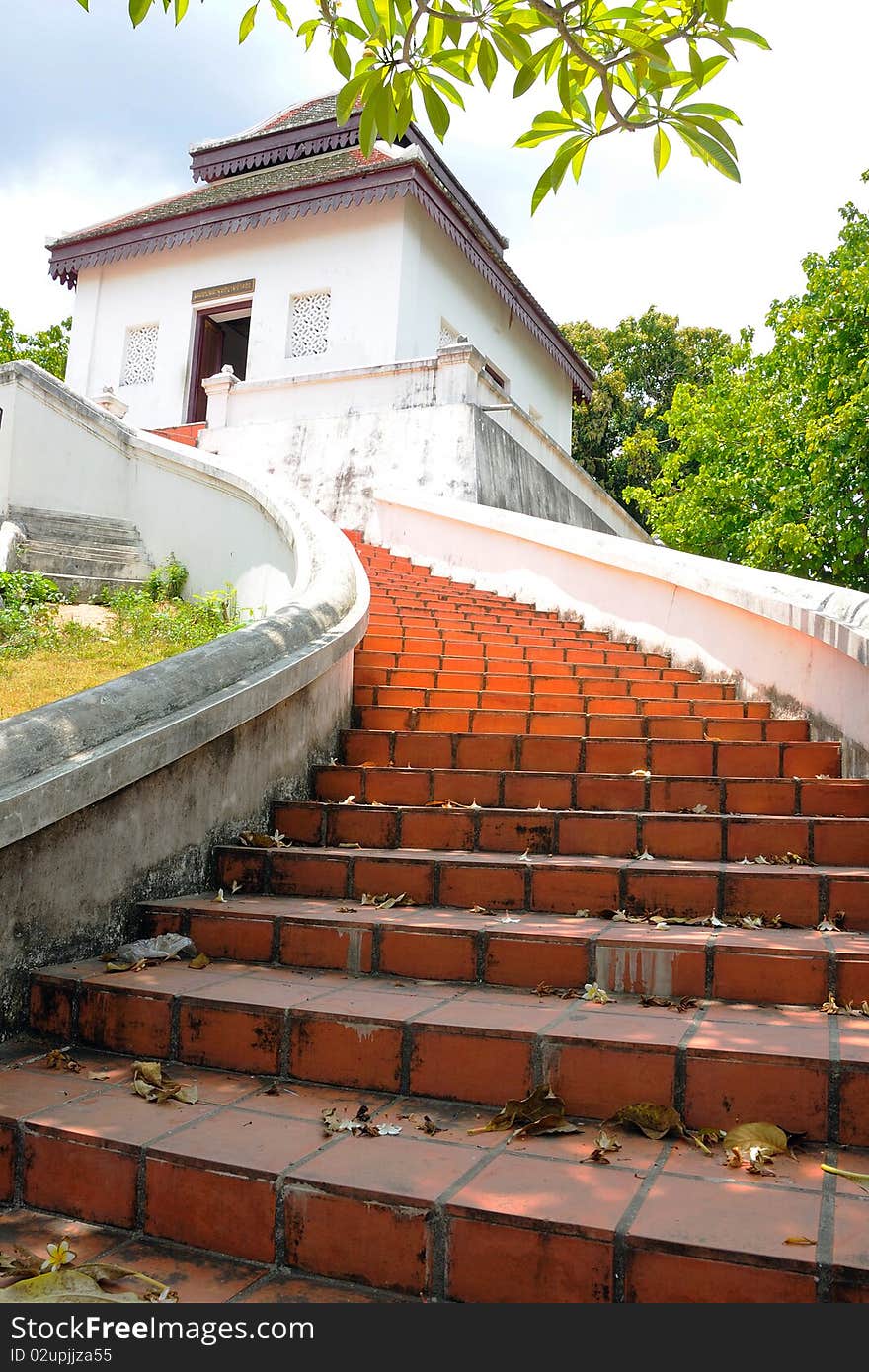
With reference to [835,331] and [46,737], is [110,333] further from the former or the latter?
[46,737]

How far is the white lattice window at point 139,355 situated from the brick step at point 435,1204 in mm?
16917

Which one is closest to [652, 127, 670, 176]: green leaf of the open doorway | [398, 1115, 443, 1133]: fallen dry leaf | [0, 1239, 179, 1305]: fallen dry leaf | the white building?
[398, 1115, 443, 1133]: fallen dry leaf

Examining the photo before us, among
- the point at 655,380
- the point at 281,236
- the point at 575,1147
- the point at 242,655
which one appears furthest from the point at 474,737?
the point at 655,380

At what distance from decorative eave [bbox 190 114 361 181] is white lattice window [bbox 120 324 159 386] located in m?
3.40

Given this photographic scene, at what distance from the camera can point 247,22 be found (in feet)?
10.7

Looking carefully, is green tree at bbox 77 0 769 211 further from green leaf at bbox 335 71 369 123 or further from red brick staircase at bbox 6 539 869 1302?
red brick staircase at bbox 6 539 869 1302

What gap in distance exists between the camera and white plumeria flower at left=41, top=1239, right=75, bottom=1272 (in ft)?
6.28

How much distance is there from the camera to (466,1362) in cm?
163

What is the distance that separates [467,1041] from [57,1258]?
1.01 metres

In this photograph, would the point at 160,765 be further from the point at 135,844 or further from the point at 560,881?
the point at 560,881

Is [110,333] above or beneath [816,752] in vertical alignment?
above

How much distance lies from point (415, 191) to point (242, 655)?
42.2ft

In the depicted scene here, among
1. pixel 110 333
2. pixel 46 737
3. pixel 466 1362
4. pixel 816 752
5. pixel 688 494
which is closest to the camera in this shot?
pixel 466 1362

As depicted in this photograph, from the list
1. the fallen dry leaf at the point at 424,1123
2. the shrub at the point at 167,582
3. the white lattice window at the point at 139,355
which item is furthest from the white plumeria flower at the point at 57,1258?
the white lattice window at the point at 139,355
